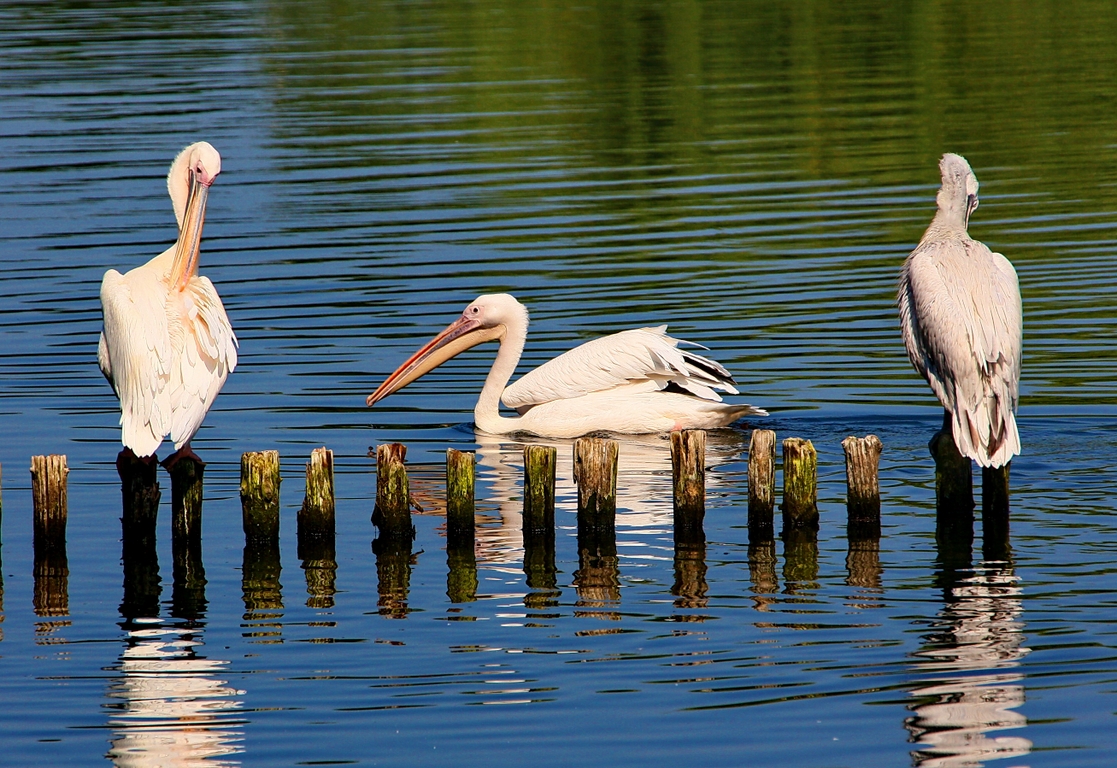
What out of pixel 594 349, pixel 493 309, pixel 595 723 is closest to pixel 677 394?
pixel 594 349

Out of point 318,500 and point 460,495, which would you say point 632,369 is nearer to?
point 460,495

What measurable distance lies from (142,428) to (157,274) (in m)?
0.80

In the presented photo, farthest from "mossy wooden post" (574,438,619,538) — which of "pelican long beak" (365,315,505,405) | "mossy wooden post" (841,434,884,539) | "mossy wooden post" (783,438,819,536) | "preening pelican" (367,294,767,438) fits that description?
"pelican long beak" (365,315,505,405)

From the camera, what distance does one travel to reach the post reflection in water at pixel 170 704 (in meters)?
5.52

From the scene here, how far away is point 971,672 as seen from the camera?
585 cm

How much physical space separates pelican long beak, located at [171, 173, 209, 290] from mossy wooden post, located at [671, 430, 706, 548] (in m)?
2.14

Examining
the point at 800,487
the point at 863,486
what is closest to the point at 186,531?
the point at 800,487

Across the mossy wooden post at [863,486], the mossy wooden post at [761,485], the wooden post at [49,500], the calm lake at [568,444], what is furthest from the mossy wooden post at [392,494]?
the mossy wooden post at [863,486]

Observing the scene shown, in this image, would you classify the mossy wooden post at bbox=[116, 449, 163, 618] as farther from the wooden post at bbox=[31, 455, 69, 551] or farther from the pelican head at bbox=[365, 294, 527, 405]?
the pelican head at bbox=[365, 294, 527, 405]

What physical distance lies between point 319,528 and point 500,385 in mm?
2912

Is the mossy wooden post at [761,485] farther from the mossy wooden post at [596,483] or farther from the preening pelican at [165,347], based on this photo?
the preening pelican at [165,347]

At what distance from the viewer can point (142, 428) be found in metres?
6.86

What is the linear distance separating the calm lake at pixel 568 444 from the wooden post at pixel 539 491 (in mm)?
174

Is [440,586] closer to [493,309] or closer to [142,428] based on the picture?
[142,428]
